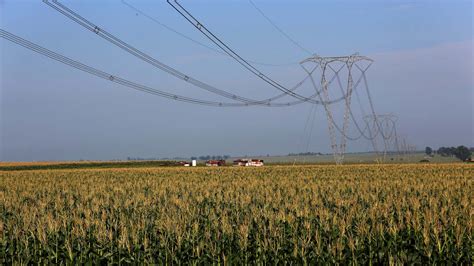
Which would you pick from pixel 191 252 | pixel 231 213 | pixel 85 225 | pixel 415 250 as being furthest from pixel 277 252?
pixel 231 213

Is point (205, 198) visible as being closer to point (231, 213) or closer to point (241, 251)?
point (231, 213)

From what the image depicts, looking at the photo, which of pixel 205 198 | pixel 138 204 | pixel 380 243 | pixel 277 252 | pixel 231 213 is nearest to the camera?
pixel 277 252

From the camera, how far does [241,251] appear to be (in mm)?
12898

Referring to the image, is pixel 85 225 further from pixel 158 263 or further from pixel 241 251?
pixel 241 251

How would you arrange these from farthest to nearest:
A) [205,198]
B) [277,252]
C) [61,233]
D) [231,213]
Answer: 1. [205,198]
2. [231,213]
3. [61,233]
4. [277,252]

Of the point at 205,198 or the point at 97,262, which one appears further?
the point at 205,198

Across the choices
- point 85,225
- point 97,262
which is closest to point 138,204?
point 85,225

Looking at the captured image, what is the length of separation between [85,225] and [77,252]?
294 centimetres

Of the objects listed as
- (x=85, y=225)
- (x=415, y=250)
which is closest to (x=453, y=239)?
(x=415, y=250)

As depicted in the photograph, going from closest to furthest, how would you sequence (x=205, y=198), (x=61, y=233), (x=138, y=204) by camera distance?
(x=61, y=233), (x=138, y=204), (x=205, y=198)

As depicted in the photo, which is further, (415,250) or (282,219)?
(282,219)

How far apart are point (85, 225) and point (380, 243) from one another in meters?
8.93

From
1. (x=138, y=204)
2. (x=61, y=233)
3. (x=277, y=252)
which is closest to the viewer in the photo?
(x=277, y=252)

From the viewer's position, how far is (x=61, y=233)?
16016mm
